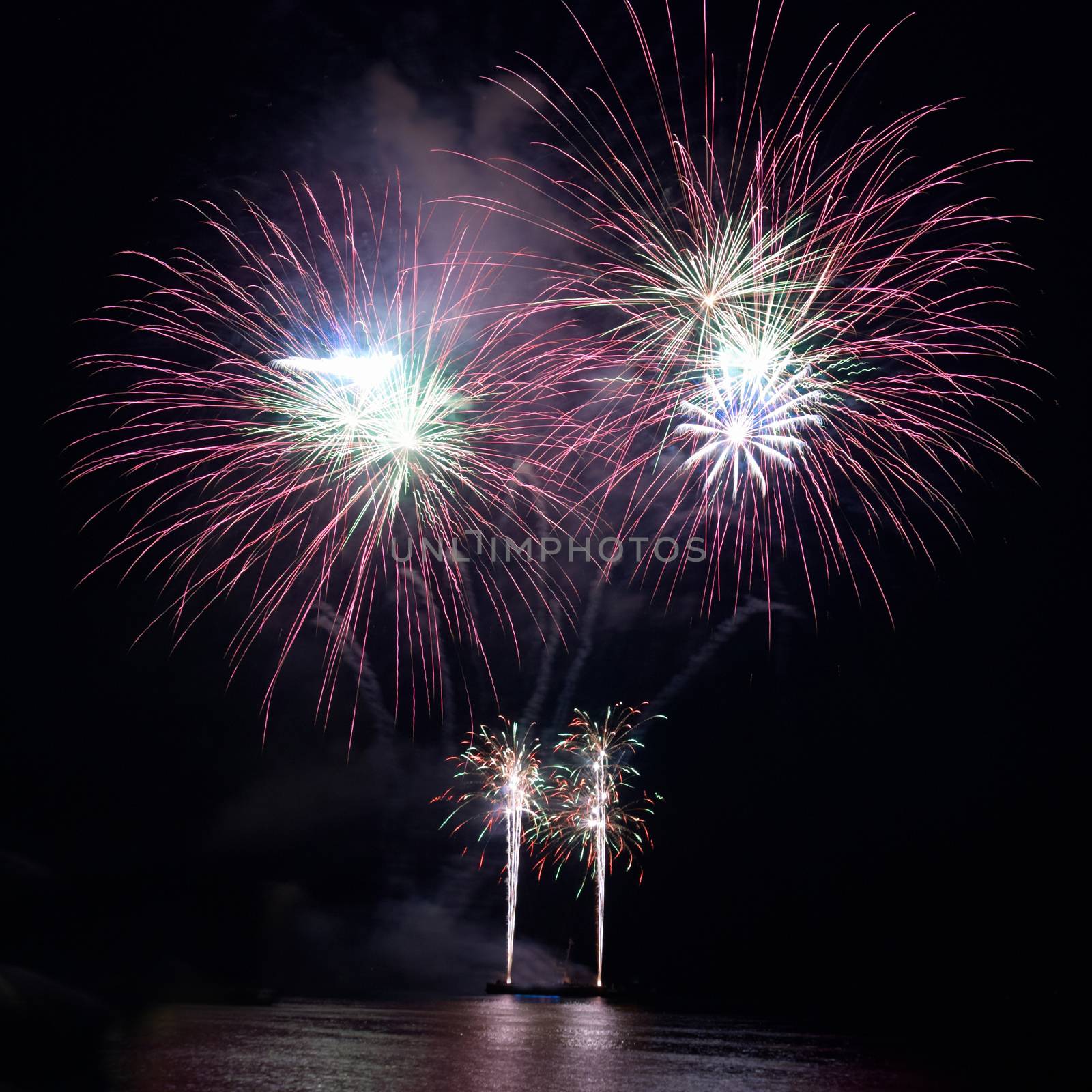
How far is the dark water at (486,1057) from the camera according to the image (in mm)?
16531

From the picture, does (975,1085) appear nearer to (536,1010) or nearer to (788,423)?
(788,423)

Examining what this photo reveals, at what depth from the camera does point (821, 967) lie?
240 ft

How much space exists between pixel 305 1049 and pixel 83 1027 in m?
14.3

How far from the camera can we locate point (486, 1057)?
22.0 m

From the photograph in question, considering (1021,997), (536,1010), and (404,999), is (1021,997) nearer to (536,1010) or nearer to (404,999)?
(536,1010)

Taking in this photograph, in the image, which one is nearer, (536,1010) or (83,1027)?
(83,1027)

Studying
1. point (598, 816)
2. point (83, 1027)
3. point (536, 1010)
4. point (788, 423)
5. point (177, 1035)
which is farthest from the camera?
point (536, 1010)

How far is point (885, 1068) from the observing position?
22469 millimetres

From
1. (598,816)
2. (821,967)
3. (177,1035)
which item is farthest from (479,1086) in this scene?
(821,967)

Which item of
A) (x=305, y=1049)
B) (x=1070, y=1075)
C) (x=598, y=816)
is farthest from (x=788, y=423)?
(x=598, y=816)

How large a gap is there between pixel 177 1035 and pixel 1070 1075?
22.3 meters

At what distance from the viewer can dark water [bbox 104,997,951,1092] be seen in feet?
54.2

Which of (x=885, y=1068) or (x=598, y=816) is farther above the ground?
(x=598, y=816)

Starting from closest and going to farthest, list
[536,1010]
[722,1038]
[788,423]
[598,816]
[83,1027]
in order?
[83,1027], [788,423], [722,1038], [598,816], [536,1010]
